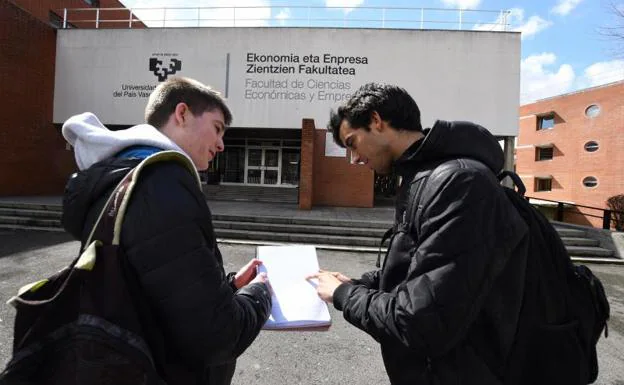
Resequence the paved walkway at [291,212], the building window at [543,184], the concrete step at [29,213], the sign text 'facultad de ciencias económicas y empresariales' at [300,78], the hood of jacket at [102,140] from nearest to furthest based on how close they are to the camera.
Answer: the hood of jacket at [102,140]
the concrete step at [29,213]
the paved walkway at [291,212]
the sign text 'facultad de ciencias económicas y empresariales' at [300,78]
the building window at [543,184]

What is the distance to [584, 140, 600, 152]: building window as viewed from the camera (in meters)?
26.8

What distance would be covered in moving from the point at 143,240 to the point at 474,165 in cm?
102

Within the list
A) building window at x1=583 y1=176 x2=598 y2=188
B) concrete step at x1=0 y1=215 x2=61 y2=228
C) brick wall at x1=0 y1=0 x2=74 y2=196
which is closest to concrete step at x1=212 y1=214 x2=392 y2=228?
concrete step at x1=0 y1=215 x2=61 y2=228

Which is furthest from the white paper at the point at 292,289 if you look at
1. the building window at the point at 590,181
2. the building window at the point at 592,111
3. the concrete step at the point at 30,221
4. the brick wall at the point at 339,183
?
the building window at the point at 592,111

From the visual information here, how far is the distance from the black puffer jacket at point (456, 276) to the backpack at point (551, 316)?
54 mm

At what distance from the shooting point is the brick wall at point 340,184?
13.7 m

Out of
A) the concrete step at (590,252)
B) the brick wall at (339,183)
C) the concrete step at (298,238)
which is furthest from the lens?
the brick wall at (339,183)

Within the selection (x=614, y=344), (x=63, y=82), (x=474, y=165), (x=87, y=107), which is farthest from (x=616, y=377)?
(x=63, y=82)

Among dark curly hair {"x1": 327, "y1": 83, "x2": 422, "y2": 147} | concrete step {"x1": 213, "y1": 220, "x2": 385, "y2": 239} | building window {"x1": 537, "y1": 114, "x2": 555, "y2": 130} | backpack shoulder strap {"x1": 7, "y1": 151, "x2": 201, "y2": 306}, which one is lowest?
concrete step {"x1": 213, "y1": 220, "x2": 385, "y2": 239}

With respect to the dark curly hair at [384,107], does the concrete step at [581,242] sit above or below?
below

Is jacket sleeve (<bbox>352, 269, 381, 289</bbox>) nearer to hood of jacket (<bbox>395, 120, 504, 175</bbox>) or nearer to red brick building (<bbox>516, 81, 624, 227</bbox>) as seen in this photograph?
hood of jacket (<bbox>395, 120, 504, 175</bbox>)

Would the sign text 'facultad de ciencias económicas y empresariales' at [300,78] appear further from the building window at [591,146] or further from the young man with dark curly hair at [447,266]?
the building window at [591,146]

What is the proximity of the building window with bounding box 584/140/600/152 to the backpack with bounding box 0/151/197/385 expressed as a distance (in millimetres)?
33776

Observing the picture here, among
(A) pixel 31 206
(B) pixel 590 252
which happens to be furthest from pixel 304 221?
(A) pixel 31 206
